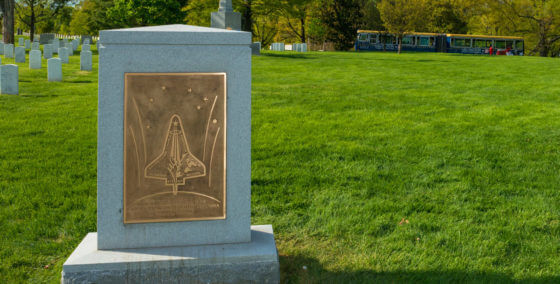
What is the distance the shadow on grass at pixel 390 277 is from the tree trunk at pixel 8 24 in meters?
32.1

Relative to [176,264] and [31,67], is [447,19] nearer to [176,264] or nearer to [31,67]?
[31,67]

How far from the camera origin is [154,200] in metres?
3.34

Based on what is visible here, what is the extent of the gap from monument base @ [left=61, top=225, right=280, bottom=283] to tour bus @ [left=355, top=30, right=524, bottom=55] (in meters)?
47.9

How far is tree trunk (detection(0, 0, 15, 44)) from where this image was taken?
30.0m

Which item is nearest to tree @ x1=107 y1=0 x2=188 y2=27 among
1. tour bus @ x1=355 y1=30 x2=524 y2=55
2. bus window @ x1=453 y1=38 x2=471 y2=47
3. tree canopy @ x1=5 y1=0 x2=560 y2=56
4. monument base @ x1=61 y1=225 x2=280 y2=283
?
tree canopy @ x1=5 y1=0 x2=560 y2=56

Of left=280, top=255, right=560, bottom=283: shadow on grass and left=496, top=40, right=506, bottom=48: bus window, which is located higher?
left=496, top=40, right=506, bottom=48: bus window

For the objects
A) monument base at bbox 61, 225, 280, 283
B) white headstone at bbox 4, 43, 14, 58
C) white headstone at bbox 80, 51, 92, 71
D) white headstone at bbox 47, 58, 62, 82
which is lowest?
monument base at bbox 61, 225, 280, 283

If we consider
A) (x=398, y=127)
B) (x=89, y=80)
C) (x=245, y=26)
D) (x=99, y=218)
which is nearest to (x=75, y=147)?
(x=99, y=218)

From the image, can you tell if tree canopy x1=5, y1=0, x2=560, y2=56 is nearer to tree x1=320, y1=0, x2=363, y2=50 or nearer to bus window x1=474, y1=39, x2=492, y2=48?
tree x1=320, y1=0, x2=363, y2=50

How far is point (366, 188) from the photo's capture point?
5.38 m

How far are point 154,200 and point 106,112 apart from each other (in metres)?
0.68

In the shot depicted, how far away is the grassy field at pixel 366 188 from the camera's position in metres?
3.80

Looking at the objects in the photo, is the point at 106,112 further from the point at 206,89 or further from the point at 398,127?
the point at 398,127

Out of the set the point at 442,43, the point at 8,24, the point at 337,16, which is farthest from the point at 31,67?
the point at 442,43
